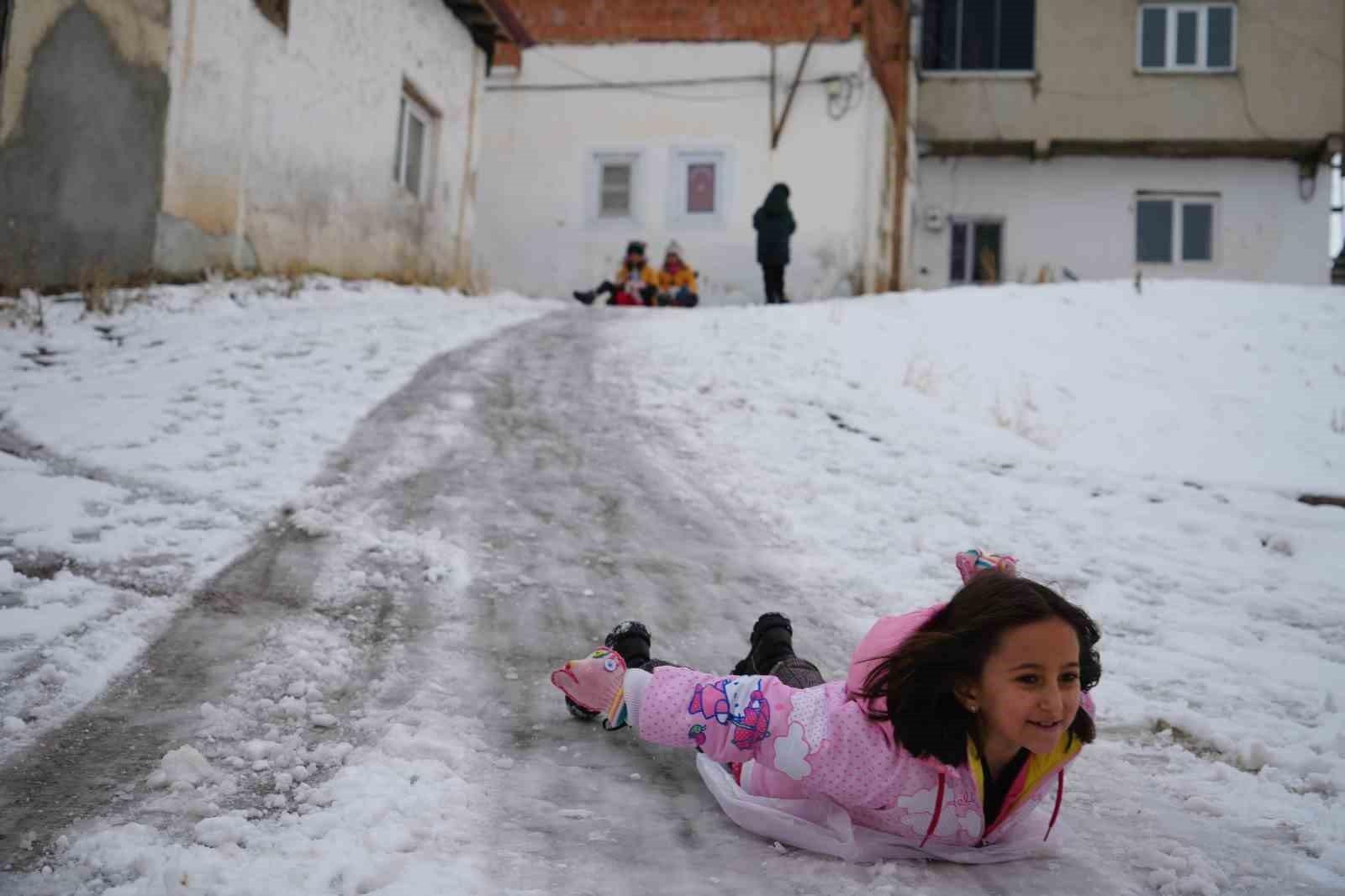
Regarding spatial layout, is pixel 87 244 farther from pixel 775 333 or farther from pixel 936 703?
pixel 936 703

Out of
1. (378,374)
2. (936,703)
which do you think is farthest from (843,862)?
(378,374)

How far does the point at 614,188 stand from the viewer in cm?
1559

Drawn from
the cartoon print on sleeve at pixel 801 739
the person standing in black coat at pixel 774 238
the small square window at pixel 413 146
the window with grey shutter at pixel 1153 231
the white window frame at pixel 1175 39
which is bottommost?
the cartoon print on sleeve at pixel 801 739

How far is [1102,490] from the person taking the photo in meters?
5.43

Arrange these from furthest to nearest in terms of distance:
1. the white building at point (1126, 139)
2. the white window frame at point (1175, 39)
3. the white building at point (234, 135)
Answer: the white window frame at point (1175, 39)
the white building at point (1126, 139)
the white building at point (234, 135)

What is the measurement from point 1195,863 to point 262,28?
9.28 m

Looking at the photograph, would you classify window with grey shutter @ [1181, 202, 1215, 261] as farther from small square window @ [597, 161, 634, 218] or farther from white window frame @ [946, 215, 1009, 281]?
small square window @ [597, 161, 634, 218]

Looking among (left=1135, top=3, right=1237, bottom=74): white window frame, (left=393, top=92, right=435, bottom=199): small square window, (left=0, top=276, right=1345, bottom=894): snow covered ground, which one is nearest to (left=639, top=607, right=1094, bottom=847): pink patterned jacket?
(left=0, top=276, right=1345, bottom=894): snow covered ground

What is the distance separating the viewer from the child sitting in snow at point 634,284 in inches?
539

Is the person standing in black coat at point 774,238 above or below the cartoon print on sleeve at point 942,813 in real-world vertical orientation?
above

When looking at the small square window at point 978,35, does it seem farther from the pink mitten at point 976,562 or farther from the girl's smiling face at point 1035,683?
the girl's smiling face at point 1035,683

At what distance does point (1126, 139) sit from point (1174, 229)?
166cm

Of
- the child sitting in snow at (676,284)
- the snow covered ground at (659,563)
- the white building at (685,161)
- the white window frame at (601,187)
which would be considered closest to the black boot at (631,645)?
the snow covered ground at (659,563)

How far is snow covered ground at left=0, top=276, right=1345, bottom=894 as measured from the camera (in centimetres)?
222
